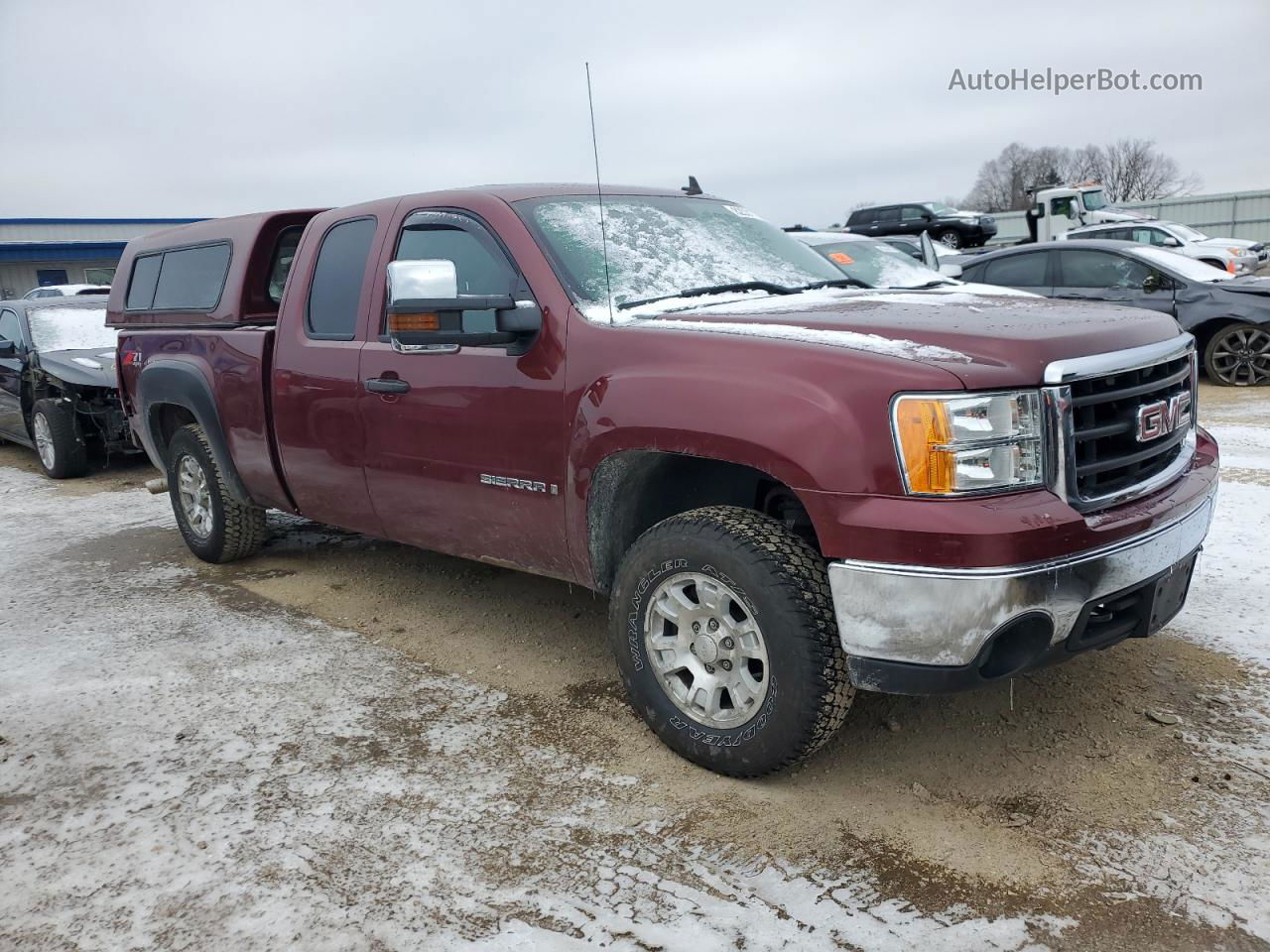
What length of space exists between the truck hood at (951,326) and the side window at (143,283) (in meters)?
3.92

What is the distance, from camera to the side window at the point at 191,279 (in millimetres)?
5371

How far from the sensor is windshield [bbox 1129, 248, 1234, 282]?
9.77 metres

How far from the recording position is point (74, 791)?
3.13 meters

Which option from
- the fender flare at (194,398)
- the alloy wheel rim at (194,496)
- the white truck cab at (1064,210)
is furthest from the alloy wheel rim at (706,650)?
the white truck cab at (1064,210)

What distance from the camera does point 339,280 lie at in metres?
4.38

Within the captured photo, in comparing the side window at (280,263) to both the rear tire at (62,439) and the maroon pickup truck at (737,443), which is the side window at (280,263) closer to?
the maroon pickup truck at (737,443)

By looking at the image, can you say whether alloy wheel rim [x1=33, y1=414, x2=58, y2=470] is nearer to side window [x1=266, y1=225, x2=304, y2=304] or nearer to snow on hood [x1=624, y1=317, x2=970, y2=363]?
side window [x1=266, y1=225, x2=304, y2=304]

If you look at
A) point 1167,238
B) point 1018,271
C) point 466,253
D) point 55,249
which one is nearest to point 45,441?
point 466,253

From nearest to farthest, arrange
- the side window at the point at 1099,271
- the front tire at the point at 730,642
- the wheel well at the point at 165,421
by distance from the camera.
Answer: the front tire at the point at 730,642 < the wheel well at the point at 165,421 < the side window at the point at 1099,271

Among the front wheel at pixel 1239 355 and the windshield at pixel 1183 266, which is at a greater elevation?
the windshield at pixel 1183 266

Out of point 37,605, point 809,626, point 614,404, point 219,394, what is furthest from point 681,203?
point 37,605

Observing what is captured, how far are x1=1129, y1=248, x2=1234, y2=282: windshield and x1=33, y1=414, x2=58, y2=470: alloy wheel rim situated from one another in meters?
10.4

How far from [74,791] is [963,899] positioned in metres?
2.65

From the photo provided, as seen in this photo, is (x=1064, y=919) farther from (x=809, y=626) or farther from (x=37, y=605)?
(x=37, y=605)
